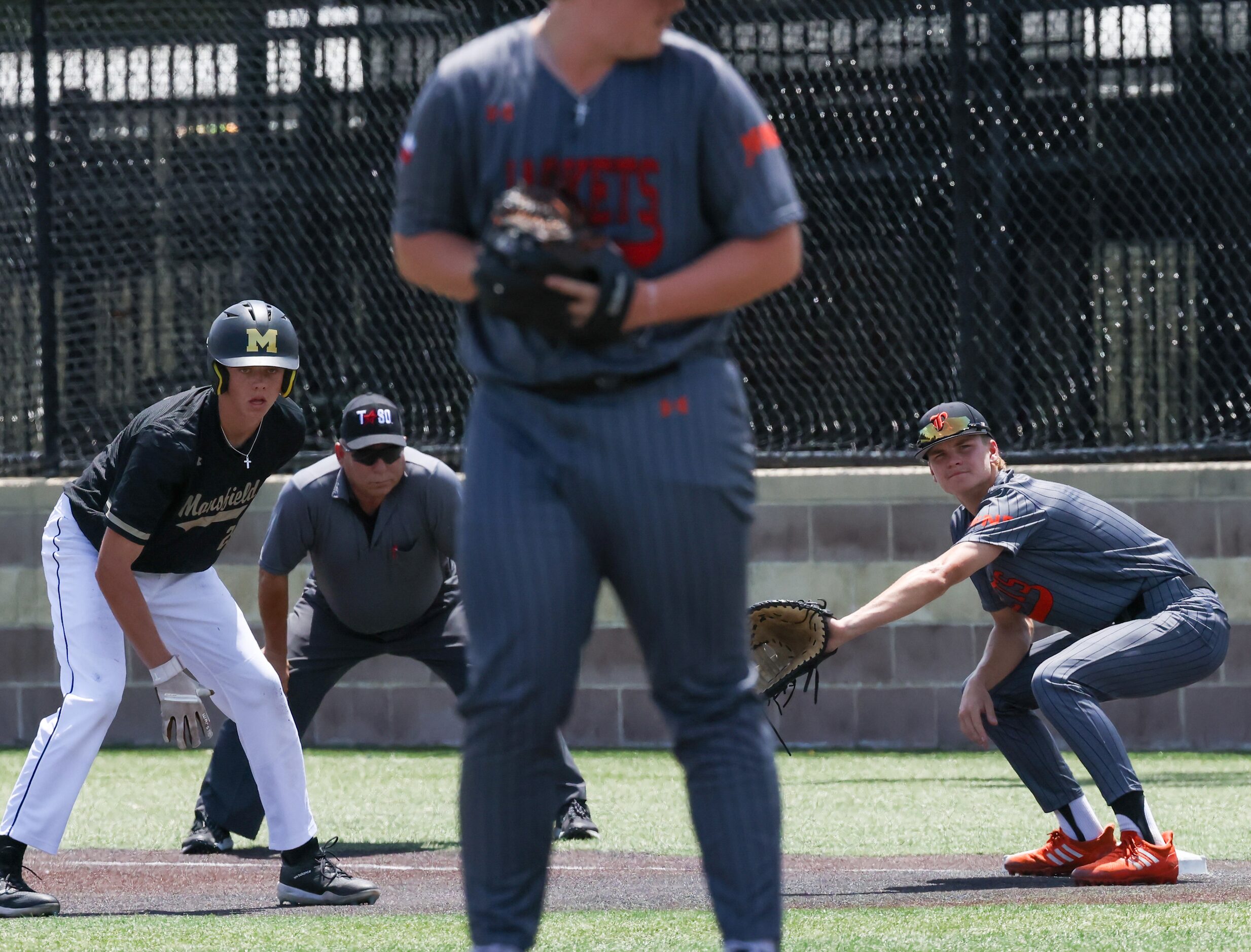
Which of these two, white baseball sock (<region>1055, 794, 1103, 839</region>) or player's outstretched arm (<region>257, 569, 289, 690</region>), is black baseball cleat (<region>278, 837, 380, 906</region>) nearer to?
player's outstretched arm (<region>257, 569, 289, 690</region>)

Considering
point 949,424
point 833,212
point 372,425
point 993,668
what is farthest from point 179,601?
point 833,212

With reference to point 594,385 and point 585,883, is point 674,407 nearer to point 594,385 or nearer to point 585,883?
point 594,385

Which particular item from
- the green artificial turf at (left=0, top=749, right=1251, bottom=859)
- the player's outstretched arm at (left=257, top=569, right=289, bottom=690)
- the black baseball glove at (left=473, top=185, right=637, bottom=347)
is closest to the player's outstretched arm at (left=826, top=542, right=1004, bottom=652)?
the green artificial turf at (left=0, top=749, right=1251, bottom=859)

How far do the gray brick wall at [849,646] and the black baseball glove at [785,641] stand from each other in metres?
4.46

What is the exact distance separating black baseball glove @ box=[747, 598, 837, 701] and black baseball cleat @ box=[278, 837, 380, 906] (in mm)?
1366

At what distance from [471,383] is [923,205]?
9.37 ft

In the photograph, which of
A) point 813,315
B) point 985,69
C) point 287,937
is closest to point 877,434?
point 813,315

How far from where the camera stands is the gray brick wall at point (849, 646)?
995cm

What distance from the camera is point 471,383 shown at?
10539mm

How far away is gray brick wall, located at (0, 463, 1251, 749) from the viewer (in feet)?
32.7

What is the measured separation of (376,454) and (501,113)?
3987 millimetres

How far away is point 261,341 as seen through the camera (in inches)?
205

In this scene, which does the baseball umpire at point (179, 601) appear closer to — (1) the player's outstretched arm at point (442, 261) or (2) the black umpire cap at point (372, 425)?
(2) the black umpire cap at point (372, 425)

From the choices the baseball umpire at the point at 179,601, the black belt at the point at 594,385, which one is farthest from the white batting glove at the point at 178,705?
the black belt at the point at 594,385
